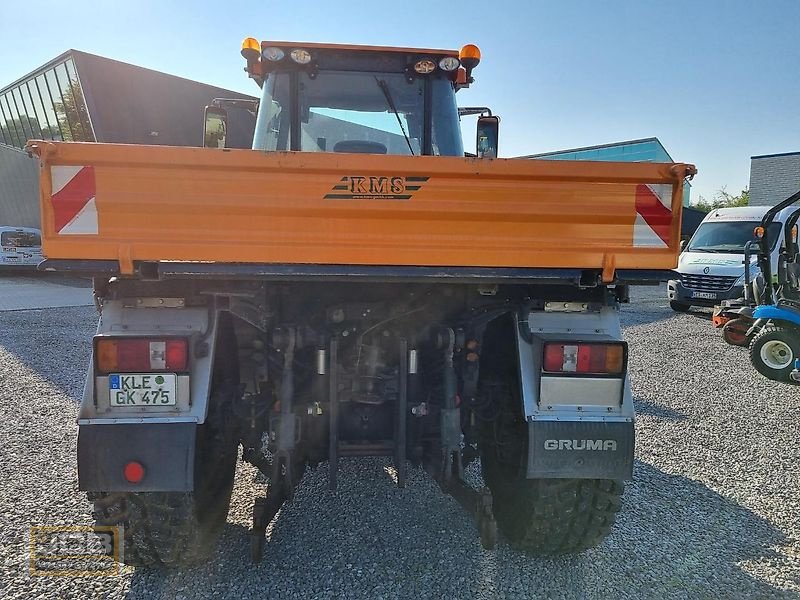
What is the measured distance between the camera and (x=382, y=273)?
2295 mm

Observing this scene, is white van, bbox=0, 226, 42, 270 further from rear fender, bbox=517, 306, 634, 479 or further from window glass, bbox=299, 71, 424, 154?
rear fender, bbox=517, 306, 634, 479

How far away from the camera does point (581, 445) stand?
2496 mm

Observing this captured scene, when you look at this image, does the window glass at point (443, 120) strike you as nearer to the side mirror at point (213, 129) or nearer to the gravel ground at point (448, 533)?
the side mirror at point (213, 129)

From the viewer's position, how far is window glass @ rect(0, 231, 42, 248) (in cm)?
1759

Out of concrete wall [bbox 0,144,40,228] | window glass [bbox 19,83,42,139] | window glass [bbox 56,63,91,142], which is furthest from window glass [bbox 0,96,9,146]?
window glass [bbox 56,63,91,142]

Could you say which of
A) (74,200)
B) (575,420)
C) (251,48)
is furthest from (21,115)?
(575,420)

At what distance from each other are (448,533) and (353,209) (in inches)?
75.1

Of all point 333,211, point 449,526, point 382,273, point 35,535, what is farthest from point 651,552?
point 35,535

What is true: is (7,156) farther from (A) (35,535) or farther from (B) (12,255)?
(A) (35,535)

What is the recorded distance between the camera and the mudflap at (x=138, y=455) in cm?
233

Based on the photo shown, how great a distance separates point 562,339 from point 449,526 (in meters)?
1.38

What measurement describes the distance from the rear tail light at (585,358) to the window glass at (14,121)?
27.7m

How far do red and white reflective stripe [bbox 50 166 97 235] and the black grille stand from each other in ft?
38.7

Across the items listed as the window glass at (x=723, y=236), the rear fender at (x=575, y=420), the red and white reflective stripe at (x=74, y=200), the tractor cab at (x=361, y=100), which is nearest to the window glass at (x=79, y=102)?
the tractor cab at (x=361, y=100)
